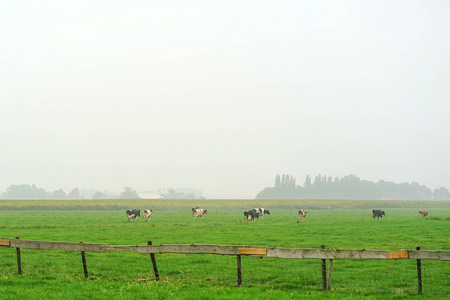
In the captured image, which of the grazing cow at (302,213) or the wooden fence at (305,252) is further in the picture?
the grazing cow at (302,213)

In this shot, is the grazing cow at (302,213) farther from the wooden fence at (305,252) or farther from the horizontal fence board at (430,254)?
the horizontal fence board at (430,254)

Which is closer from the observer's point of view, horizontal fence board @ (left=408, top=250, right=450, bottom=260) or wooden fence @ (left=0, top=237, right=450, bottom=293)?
horizontal fence board @ (left=408, top=250, right=450, bottom=260)

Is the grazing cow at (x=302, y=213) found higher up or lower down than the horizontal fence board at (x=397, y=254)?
lower down

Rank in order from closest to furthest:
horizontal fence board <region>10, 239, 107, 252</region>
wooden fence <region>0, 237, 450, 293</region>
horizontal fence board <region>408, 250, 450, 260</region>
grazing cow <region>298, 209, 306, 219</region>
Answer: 1. horizontal fence board <region>408, 250, 450, 260</region>
2. wooden fence <region>0, 237, 450, 293</region>
3. horizontal fence board <region>10, 239, 107, 252</region>
4. grazing cow <region>298, 209, 306, 219</region>

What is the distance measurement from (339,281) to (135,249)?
27.2ft

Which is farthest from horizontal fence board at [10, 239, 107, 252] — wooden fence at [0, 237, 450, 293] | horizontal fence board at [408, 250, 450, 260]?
horizontal fence board at [408, 250, 450, 260]

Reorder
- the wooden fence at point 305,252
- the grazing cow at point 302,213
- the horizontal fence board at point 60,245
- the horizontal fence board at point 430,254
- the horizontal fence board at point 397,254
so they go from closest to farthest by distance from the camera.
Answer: the horizontal fence board at point 430,254 < the horizontal fence board at point 397,254 < the wooden fence at point 305,252 < the horizontal fence board at point 60,245 < the grazing cow at point 302,213

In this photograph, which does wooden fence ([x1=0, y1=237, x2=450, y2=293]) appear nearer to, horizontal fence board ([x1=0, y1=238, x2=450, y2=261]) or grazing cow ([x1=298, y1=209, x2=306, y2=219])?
horizontal fence board ([x1=0, y1=238, x2=450, y2=261])

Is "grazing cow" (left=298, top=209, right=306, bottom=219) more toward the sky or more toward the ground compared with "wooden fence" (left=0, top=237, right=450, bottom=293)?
more toward the ground

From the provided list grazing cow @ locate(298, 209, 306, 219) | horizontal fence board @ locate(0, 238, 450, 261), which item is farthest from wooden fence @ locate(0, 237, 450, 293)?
grazing cow @ locate(298, 209, 306, 219)

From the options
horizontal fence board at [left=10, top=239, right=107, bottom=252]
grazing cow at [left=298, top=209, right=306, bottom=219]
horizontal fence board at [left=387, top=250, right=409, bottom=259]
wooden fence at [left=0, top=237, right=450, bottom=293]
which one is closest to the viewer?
horizontal fence board at [left=387, top=250, right=409, bottom=259]

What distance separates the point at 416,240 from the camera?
31.4 metres

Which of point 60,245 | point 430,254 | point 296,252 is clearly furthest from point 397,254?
point 60,245

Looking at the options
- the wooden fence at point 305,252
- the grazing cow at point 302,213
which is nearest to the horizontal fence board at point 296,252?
the wooden fence at point 305,252
